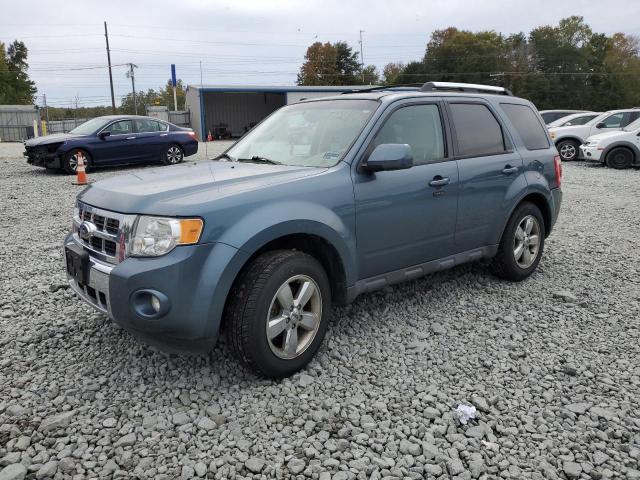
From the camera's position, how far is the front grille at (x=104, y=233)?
9.80 ft

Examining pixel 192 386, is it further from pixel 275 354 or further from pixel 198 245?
pixel 198 245

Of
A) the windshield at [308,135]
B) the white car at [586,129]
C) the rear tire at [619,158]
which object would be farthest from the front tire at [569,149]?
the windshield at [308,135]

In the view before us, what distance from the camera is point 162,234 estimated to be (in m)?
2.85

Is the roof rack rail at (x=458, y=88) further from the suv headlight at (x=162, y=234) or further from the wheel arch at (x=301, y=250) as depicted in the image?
the suv headlight at (x=162, y=234)

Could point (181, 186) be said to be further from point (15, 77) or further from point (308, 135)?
point (15, 77)

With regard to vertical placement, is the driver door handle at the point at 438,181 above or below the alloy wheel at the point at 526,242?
above

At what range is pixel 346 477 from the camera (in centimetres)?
245

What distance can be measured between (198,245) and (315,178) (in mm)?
945

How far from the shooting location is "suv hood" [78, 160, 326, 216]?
2.93 meters

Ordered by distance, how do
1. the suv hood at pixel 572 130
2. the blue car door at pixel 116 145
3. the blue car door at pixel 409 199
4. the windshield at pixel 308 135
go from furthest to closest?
1. the suv hood at pixel 572 130
2. the blue car door at pixel 116 145
3. the windshield at pixel 308 135
4. the blue car door at pixel 409 199

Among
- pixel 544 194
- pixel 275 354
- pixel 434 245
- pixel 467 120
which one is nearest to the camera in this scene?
pixel 275 354

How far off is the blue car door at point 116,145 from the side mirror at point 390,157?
11.8 meters

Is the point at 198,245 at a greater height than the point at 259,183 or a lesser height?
lesser

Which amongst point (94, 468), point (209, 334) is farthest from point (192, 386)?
point (94, 468)
